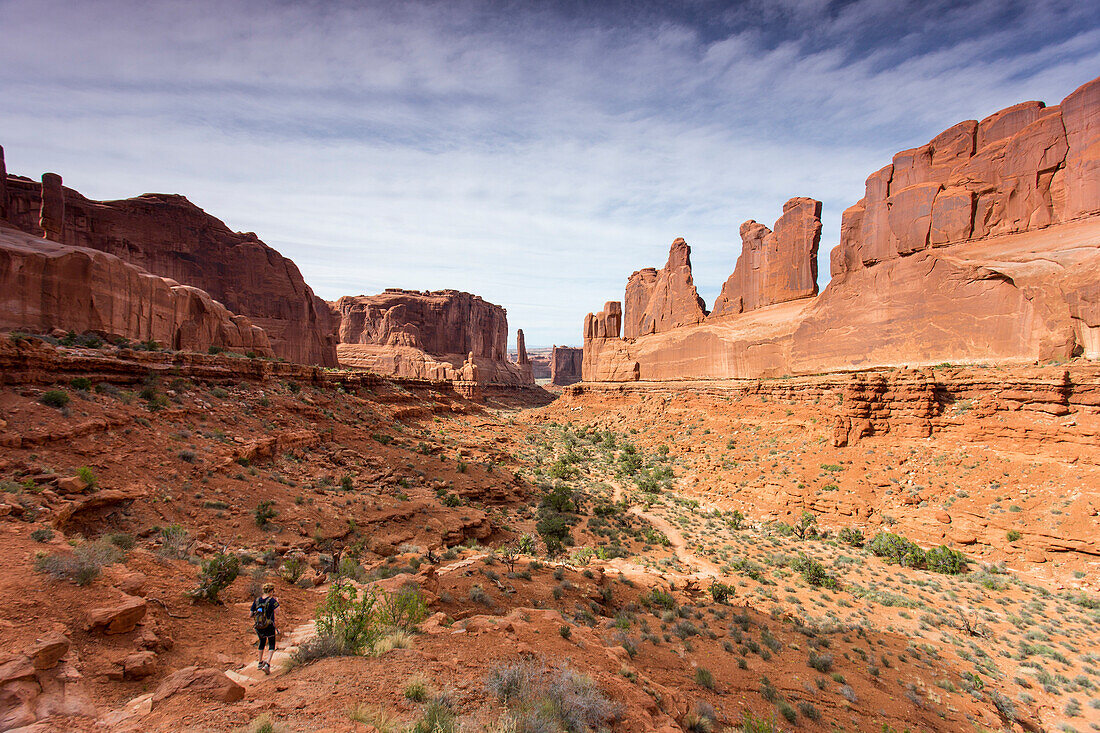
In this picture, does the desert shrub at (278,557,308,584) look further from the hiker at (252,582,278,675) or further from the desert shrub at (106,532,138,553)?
the hiker at (252,582,278,675)

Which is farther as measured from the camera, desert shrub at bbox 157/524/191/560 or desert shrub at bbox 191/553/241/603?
desert shrub at bbox 157/524/191/560

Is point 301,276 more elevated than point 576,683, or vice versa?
point 301,276

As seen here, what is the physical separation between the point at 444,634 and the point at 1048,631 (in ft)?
46.2

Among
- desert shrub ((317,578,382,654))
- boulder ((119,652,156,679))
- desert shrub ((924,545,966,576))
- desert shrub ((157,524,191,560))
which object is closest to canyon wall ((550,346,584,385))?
desert shrub ((924,545,966,576))

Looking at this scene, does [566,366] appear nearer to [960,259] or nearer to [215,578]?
[960,259]

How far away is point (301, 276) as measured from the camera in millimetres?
42969

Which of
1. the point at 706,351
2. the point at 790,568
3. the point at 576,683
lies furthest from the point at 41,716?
the point at 706,351

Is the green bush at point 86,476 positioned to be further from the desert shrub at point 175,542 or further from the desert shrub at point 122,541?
the desert shrub at point 122,541

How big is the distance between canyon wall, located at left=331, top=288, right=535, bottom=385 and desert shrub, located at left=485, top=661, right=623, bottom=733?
2509 inches

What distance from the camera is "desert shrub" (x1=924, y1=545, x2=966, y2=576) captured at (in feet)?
44.1

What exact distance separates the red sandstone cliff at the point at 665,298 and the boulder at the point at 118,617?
41246 mm

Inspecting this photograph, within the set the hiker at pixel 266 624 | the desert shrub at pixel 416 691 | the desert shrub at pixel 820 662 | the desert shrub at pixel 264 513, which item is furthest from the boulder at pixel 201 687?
the desert shrub at pixel 820 662

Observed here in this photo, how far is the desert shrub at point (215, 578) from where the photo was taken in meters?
6.68

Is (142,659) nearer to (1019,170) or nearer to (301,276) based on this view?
(1019,170)
